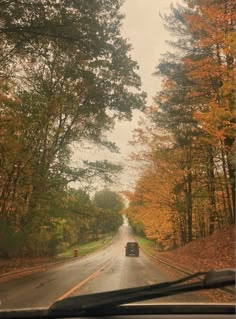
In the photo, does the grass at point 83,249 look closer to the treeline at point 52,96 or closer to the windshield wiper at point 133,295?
the treeline at point 52,96

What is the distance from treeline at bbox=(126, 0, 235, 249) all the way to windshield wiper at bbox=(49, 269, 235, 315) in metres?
10.5

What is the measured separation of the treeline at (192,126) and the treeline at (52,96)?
252 cm

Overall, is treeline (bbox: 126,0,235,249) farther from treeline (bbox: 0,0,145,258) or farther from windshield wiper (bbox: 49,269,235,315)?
windshield wiper (bbox: 49,269,235,315)

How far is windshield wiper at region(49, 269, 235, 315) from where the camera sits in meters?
2.46

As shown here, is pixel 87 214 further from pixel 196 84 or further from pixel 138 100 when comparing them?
pixel 196 84

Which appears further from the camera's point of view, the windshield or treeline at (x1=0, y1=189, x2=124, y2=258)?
treeline at (x1=0, y1=189, x2=124, y2=258)

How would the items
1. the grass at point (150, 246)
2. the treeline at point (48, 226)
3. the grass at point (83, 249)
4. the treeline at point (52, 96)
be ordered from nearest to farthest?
A: the treeline at point (52, 96)
the treeline at point (48, 226)
the grass at point (83, 249)
the grass at point (150, 246)

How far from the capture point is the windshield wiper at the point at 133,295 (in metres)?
2.46

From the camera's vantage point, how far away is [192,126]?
21797 millimetres

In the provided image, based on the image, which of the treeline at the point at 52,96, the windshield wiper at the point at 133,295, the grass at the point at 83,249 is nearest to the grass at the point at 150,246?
the grass at the point at 83,249

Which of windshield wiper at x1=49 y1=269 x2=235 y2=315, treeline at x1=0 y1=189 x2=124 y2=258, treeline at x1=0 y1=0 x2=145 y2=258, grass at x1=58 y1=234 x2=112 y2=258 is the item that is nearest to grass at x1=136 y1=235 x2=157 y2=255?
grass at x1=58 y1=234 x2=112 y2=258

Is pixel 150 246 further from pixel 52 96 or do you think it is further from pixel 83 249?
pixel 52 96

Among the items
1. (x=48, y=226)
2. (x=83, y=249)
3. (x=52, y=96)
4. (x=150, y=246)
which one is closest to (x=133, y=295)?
(x=52, y=96)

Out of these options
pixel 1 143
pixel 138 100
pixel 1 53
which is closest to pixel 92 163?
pixel 138 100
